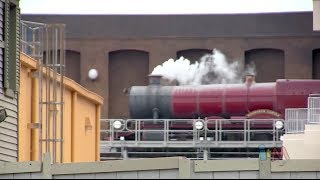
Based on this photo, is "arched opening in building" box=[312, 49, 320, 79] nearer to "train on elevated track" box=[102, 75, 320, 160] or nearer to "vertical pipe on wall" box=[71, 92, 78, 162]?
"train on elevated track" box=[102, 75, 320, 160]

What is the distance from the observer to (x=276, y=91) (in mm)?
50562

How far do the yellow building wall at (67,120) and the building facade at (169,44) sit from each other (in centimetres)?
3027

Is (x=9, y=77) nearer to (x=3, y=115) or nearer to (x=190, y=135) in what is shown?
(x=3, y=115)

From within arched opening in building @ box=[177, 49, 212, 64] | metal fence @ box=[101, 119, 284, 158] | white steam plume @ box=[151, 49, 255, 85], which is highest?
arched opening in building @ box=[177, 49, 212, 64]

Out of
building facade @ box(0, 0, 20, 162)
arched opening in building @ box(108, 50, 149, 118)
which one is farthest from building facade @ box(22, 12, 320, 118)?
building facade @ box(0, 0, 20, 162)

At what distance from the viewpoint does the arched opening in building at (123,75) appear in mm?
65938

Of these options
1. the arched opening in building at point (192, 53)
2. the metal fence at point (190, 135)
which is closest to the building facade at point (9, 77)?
the metal fence at point (190, 135)

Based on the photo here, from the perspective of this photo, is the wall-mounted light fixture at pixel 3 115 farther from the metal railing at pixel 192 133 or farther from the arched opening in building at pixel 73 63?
the arched opening in building at pixel 73 63

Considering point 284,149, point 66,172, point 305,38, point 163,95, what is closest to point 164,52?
point 305,38

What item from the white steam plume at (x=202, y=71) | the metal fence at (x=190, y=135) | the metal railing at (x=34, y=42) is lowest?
the metal fence at (x=190, y=135)

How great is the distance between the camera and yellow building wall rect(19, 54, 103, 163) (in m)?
26.3

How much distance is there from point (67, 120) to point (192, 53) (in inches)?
1431

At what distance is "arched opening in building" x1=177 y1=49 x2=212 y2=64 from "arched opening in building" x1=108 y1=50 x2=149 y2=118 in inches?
70.6

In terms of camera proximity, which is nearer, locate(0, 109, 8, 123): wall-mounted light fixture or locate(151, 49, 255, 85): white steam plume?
locate(0, 109, 8, 123): wall-mounted light fixture
